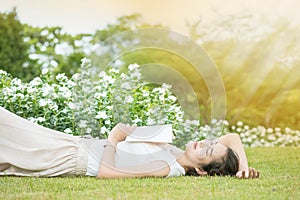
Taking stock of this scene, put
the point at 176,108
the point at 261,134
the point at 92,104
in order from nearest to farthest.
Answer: the point at 176,108, the point at 92,104, the point at 261,134

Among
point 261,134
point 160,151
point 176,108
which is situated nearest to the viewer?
point 160,151

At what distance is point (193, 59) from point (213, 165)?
0.73m

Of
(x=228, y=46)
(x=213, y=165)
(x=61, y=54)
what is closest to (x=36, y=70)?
(x=61, y=54)

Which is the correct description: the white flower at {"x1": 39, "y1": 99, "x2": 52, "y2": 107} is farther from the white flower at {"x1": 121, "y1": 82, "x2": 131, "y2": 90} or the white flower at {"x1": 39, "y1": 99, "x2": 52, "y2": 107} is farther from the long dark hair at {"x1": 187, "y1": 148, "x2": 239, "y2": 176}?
the long dark hair at {"x1": 187, "y1": 148, "x2": 239, "y2": 176}

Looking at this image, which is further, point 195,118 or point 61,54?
point 61,54

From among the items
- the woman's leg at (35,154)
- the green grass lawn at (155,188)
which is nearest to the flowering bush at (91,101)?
the woman's leg at (35,154)

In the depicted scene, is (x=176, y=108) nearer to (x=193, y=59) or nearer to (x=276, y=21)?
(x=193, y=59)

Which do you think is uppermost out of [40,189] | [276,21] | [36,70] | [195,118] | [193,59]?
[276,21]

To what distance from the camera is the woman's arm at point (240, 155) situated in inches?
142

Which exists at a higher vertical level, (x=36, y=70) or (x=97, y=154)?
(x=36, y=70)

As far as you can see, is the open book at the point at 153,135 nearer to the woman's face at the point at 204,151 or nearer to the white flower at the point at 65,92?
the woman's face at the point at 204,151

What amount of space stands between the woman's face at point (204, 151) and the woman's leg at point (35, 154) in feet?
2.38

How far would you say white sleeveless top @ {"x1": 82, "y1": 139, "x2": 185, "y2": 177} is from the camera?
141 inches

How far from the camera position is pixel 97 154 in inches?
145
